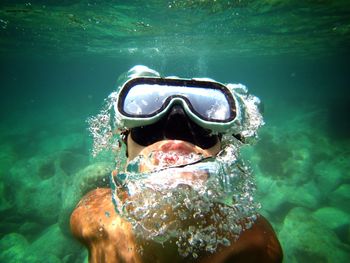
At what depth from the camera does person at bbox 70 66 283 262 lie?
2.63 m

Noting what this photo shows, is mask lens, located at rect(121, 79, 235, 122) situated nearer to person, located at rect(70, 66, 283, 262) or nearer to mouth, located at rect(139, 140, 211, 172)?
person, located at rect(70, 66, 283, 262)

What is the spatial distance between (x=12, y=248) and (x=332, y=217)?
53.6ft

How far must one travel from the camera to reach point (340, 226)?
44.8ft

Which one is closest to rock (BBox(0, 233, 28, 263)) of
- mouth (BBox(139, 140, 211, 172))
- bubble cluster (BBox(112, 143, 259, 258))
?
bubble cluster (BBox(112, 143, 259, 258))

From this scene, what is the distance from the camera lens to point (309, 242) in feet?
37.7

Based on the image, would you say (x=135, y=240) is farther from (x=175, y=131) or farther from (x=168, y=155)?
(x=175, y=131)

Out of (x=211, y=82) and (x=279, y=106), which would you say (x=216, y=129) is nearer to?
(x=211, y=82)

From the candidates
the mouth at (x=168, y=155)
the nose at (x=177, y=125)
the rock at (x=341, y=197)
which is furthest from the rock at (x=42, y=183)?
the rock at (x=341, y=197)

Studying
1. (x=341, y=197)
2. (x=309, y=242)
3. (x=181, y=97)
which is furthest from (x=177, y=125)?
(x=341, y=197)

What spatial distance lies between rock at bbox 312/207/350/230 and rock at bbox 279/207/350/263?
64.1 inches

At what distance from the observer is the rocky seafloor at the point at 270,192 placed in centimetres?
1157

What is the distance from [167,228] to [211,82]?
201 centimetres

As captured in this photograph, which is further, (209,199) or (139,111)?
(139,111)

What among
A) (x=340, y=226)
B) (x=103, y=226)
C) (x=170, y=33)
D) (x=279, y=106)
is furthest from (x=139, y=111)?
(x=279, y=106)
